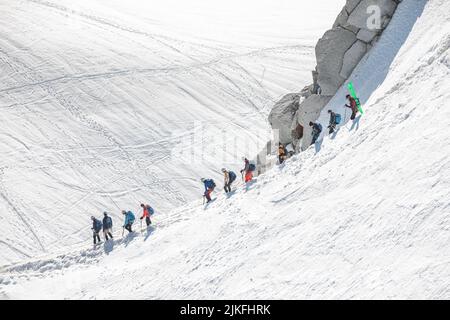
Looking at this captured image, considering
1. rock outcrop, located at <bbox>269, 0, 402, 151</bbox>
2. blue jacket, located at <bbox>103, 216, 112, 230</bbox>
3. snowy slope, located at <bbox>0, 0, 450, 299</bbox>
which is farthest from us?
rock outcrop, located at <bbox>269, 0, 402, 151</bbox>

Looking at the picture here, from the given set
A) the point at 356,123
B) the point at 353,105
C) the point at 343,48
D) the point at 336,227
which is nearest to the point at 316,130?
the point at 356,123

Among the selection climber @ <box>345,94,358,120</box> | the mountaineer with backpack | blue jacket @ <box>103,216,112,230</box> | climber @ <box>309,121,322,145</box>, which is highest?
climber @ <box>345,94,358,120</box>

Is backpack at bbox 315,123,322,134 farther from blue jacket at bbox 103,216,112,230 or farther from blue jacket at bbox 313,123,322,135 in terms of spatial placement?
blue jacket at bbox 103,216,112,230

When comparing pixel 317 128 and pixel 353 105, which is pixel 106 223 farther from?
pixel 353 105

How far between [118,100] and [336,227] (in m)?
22.4

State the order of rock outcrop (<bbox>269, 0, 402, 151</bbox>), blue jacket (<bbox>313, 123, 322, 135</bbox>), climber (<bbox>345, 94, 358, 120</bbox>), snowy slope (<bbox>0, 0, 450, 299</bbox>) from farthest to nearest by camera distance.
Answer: rock outcrop (<bbox>269, 0, 402, 151</bbox>) < blue jacket (<bbox>313, 123, 322, 135</bbox>) < climber (<bbox>345, 94, 358, 120</bbox>) < snowy slope (<bbox>0, 0, 450, 299</bbox>)

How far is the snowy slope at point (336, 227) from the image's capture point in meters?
12.6

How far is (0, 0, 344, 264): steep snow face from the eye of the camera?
25.4 meters

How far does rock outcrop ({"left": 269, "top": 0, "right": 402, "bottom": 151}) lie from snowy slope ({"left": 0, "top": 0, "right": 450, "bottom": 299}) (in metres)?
0.91

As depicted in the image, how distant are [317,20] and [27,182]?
117ft

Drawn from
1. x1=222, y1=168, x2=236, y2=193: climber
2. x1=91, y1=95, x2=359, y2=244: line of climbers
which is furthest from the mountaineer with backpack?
x1=222, y1=168, x2=236, y2=193: climber

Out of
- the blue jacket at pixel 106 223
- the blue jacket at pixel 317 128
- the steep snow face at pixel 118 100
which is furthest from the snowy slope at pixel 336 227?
the steep snow face at pixel 118 100
